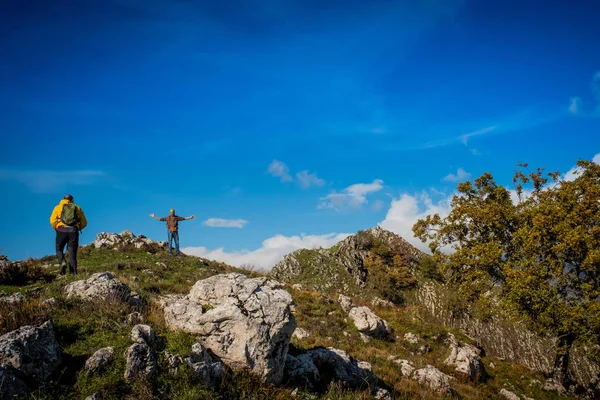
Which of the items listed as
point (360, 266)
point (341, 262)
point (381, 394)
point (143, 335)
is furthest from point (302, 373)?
point (341, 262)

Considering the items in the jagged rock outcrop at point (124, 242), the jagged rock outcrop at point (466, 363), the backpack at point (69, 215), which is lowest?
the jagged rock outcrop at point (466, 363)

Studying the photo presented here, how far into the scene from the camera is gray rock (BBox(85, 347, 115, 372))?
21.1 feet

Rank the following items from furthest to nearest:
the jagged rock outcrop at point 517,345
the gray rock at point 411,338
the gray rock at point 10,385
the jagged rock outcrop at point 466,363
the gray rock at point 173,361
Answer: the jagged rock outcrop at point 517,345 < the gray rock at point 411,338 < the jagged rock outcrop at point 466,363 < the gray rock at point 173,361 < the gray rock at point 10,385

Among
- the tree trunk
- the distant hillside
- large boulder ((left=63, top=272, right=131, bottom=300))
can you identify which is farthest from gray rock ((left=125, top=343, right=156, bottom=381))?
the distant hillside

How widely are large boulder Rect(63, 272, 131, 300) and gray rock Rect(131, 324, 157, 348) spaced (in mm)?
2697

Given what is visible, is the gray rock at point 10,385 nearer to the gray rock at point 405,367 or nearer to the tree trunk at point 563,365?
the gray rock at point 405,367

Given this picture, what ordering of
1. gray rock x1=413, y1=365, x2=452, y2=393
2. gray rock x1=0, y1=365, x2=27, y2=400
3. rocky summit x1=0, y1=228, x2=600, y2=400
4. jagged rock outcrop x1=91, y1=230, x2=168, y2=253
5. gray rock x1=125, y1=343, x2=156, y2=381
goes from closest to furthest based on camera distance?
1. gray rock x1=0, y1=365, x2=27, y2=400
2. rocky summit x1=0, y1=228, x2=600, y2=400
3. gray rock x1=125, y1=343, x2=156, y2=381
4. gray rock x1=413, y1=365, x2=452, y2=393
5. jagged rock outcrop x1=91, y1=230, x2=168, y2=253

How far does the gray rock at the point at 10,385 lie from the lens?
17.7 ft

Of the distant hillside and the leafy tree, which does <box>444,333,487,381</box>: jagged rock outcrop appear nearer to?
the leafy tree

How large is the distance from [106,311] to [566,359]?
2373cm

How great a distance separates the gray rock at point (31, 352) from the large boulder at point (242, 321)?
9.44ft

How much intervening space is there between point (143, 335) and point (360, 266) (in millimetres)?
45262

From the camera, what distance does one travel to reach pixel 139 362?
6.73m

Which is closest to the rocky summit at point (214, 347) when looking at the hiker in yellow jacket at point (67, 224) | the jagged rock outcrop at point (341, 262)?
the hiker in yellow jacket at point (67, 224)
